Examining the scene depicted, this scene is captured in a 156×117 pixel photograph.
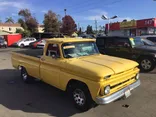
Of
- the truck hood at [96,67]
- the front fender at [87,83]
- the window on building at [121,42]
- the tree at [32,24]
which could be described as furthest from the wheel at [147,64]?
the tree at [32,24]

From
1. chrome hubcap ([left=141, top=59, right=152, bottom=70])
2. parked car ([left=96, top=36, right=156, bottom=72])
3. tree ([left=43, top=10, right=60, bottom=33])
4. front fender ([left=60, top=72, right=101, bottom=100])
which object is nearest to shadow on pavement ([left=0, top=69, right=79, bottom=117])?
front fender ([left=60, top=72, right=101, bottom=100])

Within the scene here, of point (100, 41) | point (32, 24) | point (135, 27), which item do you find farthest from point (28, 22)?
point (100, 41)

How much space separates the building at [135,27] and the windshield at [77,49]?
31222 mm

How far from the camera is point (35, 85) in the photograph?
25.6 feet

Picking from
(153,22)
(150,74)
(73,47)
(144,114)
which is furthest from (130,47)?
(153,22)

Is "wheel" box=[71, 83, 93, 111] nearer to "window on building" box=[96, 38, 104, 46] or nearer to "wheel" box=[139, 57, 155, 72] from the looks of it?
"wheel" box=[139, 57, 155, 72]

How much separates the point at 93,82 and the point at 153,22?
34666 mm

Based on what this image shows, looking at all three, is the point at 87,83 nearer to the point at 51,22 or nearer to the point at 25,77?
the point at 25,77

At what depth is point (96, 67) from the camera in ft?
16.3

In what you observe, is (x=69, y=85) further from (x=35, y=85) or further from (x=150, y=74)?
(x=150, y=74)

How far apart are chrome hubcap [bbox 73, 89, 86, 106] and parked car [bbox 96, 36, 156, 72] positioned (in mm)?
5349

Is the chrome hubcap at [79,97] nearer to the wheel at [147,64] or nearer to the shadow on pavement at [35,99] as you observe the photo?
the shadow on pavement at [35,99]

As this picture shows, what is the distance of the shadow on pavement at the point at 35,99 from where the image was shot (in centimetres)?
542

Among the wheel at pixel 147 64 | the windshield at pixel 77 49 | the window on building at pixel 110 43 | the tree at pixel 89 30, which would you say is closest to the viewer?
the windshield at pixel 77 49
